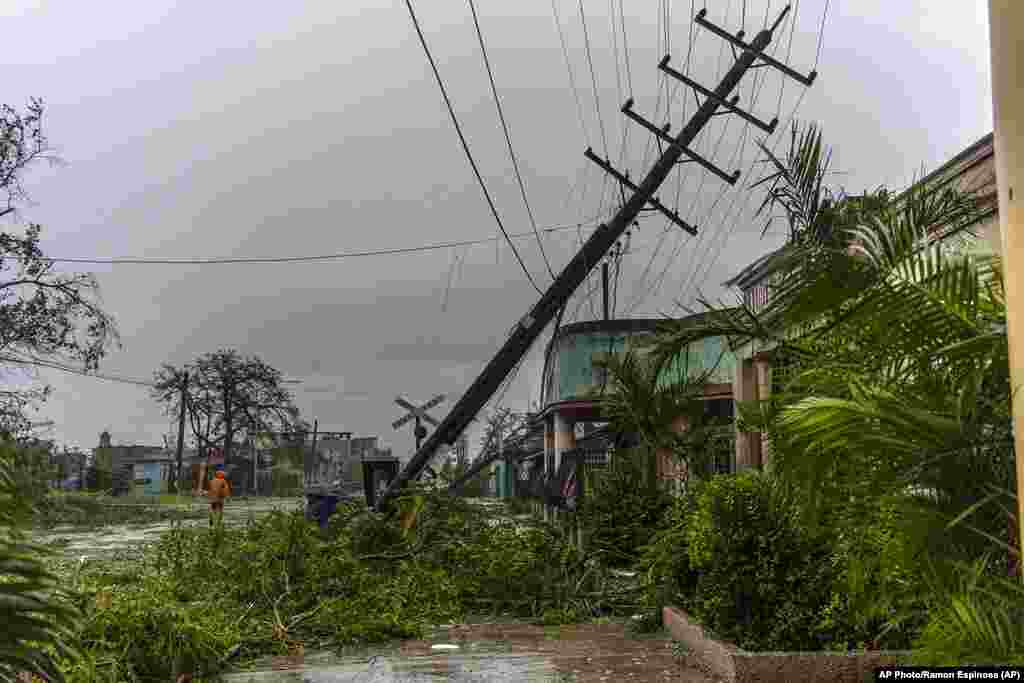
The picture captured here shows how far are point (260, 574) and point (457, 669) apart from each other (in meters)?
4.28

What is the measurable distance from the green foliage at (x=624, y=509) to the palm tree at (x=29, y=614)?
46.6ft

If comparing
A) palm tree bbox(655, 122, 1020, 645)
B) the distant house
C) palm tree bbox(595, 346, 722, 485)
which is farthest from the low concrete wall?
the distant house

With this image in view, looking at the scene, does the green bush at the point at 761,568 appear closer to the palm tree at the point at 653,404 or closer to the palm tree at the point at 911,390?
the palm tree at the point at 911,390

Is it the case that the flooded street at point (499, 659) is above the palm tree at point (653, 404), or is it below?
below

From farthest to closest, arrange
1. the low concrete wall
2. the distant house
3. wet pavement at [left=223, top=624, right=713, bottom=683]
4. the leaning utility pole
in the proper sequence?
the distant house, the leaning utility pole, wet pavement at [left=223, top=624, right=713, bottom=683], the low concrete wall

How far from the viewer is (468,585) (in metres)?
12.9

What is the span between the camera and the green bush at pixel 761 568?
26.5ft

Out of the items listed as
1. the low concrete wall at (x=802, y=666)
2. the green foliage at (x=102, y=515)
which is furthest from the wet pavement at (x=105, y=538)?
the low concrete wall at (x=802, y=666)

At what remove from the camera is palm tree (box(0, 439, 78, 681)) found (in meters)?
1.70

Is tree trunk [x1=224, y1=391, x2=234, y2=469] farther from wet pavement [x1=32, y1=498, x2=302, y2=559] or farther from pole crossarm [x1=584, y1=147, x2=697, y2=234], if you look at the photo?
pole crossarm [x1=584, y1=147, x2=697, y2=234]

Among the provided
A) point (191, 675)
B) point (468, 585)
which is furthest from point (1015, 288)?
point (468, 585)

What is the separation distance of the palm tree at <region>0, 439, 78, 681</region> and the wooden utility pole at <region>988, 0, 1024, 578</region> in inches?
123

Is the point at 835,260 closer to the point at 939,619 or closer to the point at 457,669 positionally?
the point at 939,619

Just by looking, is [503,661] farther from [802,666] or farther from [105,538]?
[105,538]
